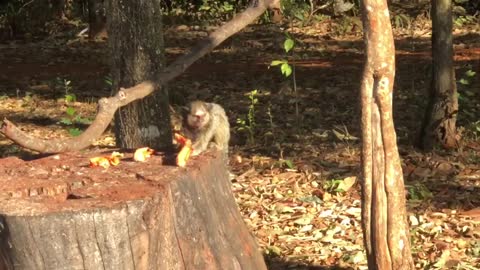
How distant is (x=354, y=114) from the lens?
11086 millimetres

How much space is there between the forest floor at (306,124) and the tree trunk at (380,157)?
83 cm

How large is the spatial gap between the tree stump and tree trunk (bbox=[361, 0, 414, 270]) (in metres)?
0.78

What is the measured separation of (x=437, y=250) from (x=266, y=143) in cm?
353

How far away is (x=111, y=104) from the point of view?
5.45 meters

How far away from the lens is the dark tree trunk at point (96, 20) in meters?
18.3

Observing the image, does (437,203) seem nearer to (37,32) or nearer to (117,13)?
(117,13)

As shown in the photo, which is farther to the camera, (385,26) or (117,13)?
(117,13)

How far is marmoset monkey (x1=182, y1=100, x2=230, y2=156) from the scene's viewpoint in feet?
21.7

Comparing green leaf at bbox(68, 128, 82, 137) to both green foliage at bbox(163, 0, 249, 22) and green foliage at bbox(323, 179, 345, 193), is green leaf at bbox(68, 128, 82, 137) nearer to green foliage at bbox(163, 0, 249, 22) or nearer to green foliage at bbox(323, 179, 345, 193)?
green foliage at bbox(323, 179, 345, 193)

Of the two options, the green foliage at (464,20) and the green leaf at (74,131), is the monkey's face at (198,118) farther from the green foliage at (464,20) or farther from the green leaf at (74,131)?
the green foliage at (464,20)

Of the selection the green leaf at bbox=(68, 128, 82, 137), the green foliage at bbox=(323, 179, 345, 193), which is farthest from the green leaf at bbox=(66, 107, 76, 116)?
the green foliage at bbox=(323, 179, 345, 193)

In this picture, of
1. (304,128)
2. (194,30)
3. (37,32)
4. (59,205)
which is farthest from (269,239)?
(37,32)

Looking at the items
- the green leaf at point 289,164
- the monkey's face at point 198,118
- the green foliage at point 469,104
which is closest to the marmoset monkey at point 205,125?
the monkey's face at point 198,118

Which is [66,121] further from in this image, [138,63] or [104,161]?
[104,161]
